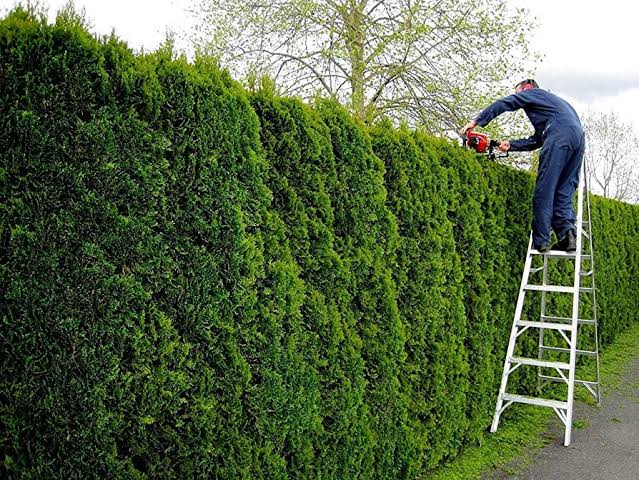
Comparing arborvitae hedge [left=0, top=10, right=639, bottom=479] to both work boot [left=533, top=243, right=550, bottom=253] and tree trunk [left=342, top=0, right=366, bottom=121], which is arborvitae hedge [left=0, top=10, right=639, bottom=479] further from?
tree trunk [left=342, top=0, right=366, bottom=121]

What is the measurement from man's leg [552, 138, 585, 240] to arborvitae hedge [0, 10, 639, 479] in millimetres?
1968

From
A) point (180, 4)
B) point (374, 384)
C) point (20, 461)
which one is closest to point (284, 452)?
point (374, 384)

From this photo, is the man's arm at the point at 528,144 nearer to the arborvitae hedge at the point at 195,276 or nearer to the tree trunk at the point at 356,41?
the arborvitae hedge at the point at 195,276

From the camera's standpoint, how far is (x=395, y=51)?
43.6 ft

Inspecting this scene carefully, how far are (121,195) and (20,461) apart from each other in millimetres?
1159

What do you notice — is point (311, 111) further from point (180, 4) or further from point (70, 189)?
point (180, 4)

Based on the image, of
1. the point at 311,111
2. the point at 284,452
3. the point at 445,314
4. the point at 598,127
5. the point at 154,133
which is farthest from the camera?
the point at 598,127

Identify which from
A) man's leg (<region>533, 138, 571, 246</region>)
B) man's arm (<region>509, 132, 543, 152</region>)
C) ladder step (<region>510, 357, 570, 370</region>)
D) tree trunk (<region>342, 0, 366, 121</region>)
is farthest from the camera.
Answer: tree trunk (<region>342, 0, 366, 121</region>)

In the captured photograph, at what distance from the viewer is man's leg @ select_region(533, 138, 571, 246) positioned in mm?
5504

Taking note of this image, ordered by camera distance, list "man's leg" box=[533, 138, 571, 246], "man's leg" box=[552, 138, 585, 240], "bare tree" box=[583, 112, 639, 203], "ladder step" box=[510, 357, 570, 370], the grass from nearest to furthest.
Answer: the grass → "ladder step" box=[510, 357, 570, 370] → "man's leg" box=[533, 138, 571, 246] → "man's leg" box=[552, 138, 585, 240] → "bare tree" box=[583, 112, 639, 203]

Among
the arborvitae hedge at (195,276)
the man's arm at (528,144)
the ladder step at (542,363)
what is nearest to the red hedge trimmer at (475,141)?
the man's arm at (528,144)

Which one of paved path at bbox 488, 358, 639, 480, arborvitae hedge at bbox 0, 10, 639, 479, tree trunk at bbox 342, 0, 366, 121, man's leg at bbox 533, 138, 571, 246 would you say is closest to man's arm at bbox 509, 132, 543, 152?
man's leg at bbox 533, 138, 571, 246

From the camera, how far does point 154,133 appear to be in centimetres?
267

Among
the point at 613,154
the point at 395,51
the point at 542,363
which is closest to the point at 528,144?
the point at 542,363
